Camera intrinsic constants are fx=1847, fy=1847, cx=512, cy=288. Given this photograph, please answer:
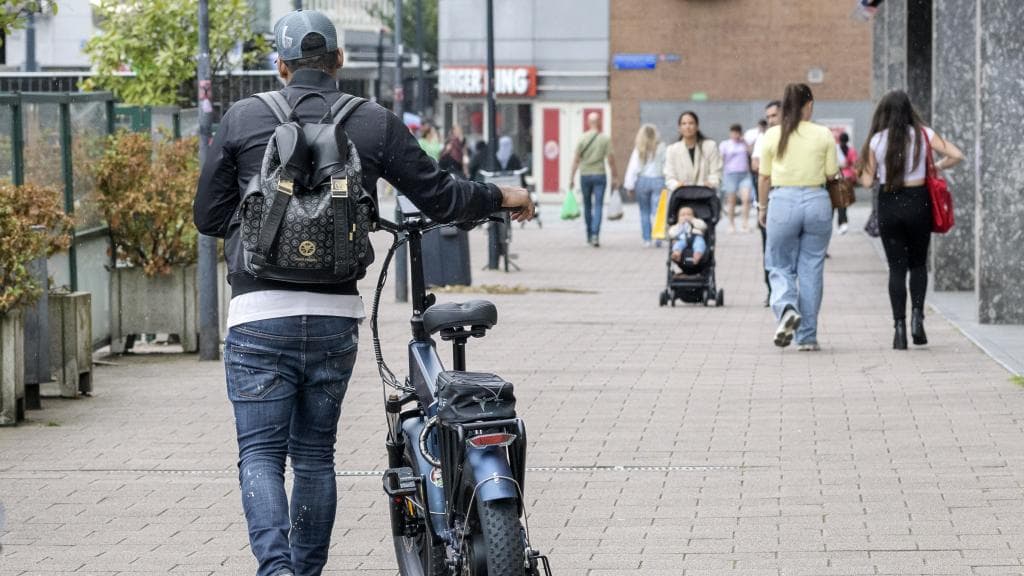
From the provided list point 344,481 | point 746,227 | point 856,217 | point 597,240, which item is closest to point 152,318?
point 344,481

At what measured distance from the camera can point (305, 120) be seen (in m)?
4.80

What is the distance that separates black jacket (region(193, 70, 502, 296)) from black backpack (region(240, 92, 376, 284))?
0.39 feet

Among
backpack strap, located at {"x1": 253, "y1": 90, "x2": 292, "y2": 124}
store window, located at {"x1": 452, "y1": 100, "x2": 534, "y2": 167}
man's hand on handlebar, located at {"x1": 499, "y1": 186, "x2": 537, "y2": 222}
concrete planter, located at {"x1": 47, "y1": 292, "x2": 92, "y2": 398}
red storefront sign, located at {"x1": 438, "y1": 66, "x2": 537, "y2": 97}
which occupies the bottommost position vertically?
concrete planter, located at {"x1": 47, "y1": 292, "x2": 92, "y2": 398}

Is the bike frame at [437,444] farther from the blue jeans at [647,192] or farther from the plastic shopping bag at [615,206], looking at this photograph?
the plastic shopping bag at [615,206]

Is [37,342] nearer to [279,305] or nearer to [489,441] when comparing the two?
[279,305]

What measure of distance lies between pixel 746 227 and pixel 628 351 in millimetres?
17367

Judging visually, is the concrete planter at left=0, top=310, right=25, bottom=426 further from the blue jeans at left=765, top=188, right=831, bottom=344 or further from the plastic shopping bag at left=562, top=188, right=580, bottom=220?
the plastic shopping bag at left=562, top=188, right=580, bottom=220

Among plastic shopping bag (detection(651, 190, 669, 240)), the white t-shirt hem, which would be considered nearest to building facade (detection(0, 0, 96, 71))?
plastic shopping bag (detection(651, 190, 669, 240))

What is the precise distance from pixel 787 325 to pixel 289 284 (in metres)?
7.88

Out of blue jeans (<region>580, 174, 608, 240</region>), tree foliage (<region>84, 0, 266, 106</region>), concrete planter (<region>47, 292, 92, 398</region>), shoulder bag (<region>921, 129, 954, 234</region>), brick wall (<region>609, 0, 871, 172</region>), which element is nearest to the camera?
concrete planter (<region>47, 292, 92, 398</region>)

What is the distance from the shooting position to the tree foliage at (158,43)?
18156mm

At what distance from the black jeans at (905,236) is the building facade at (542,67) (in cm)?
3406

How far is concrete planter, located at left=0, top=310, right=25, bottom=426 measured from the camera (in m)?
9.12

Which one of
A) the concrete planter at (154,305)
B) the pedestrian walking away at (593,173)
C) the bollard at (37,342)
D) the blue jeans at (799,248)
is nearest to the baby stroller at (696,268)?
the blue jeans at (799,248)
